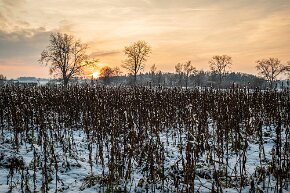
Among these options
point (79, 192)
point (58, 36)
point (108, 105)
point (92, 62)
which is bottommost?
point (79, 192)

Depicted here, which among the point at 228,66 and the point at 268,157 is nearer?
the point at 268,157

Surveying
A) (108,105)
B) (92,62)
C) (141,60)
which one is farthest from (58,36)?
(108,105)

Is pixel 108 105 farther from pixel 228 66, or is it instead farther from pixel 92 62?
pixel 228 66

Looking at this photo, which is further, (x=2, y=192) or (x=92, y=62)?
(x=92, y=62)

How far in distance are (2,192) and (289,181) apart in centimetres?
468

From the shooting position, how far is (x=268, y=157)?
5727 mm

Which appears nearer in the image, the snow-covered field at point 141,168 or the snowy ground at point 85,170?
the snow-covered field at point 141,168

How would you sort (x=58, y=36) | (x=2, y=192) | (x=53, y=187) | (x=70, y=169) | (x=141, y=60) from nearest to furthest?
(x=2, y=192)
(x=53, y=187)
(x=70, y=169)
(x=58, y=36)
(x=141, y=60)

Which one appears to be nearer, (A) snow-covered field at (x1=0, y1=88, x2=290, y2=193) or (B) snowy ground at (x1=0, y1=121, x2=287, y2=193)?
(A) snow-covered field at (x1=0, y1=88, x2=290, y2=193)

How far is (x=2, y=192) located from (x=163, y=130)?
5.65 metres

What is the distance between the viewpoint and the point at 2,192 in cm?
388

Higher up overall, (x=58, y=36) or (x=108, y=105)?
(x=58, y=36)

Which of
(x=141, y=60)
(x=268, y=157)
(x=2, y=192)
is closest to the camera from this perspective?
(x=2, y=192)

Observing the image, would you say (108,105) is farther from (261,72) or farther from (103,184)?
(261,72)
